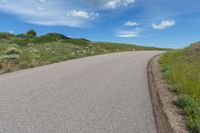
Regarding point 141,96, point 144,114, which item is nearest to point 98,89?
point 141,96

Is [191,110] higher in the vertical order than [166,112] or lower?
higher

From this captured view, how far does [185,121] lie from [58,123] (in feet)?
8.41

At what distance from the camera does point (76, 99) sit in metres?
6.67

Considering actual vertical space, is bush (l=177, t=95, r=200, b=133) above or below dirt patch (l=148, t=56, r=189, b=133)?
above

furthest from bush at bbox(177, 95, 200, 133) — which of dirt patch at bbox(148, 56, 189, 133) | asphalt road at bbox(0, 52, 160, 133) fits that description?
asphalt road at bbox(0, 52, 160, 133)

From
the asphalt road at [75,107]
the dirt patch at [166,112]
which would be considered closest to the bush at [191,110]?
the dirt patch at [166,112]

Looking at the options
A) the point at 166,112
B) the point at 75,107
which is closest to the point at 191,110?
the point at 166,112

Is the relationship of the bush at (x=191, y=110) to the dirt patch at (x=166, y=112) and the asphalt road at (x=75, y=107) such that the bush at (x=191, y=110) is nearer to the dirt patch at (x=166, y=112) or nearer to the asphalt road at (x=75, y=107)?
the dirt patch at (x=166, y=112)

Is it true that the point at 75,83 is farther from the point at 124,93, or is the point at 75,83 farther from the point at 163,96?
the point at 163,96

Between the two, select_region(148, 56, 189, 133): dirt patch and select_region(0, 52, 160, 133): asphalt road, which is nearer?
select_region(0, 52, 160, 133): asphalt road

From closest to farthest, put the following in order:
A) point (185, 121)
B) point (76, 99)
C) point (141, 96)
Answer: point (185, 121), point (76, 99), point (141, 96)

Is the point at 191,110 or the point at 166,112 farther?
the point at 166,112

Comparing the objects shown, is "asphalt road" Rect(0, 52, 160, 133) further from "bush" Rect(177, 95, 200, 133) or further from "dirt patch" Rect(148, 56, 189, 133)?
"bush" Rect(177, 95, 200, 133)

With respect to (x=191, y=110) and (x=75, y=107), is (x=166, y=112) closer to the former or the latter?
(x=191, y=110)
